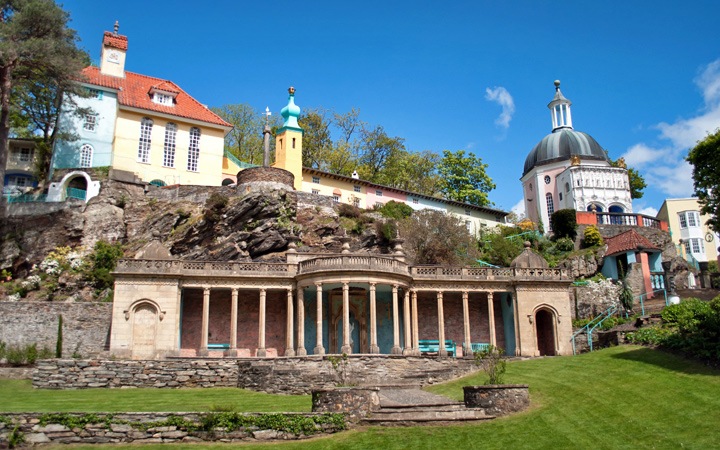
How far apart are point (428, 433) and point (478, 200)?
51381 mm

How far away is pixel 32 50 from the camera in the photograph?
39406 millimetres

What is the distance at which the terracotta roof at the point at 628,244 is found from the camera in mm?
42469

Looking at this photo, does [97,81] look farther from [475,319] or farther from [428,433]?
[428,433]

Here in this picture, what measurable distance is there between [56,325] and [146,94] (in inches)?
965

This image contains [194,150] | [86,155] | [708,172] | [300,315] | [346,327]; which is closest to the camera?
[708,172]

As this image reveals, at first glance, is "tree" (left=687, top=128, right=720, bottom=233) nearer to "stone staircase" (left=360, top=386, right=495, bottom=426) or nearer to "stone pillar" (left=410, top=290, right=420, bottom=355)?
"stone staircase" (left=360, top=386, right=495, bottom=426)

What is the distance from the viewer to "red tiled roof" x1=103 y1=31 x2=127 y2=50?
5159 cm

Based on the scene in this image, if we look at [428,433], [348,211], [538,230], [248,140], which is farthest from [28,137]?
[428,433]

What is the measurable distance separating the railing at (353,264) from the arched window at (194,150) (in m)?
21.2

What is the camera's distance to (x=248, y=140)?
68.2 m

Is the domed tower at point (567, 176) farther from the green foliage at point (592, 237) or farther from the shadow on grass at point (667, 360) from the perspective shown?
the shadow on grass at point (667, 360)

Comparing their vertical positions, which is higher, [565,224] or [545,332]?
[565,224]

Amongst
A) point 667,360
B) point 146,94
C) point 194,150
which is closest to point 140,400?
point 667,360

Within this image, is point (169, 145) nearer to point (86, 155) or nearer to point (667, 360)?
point (86, 155)
